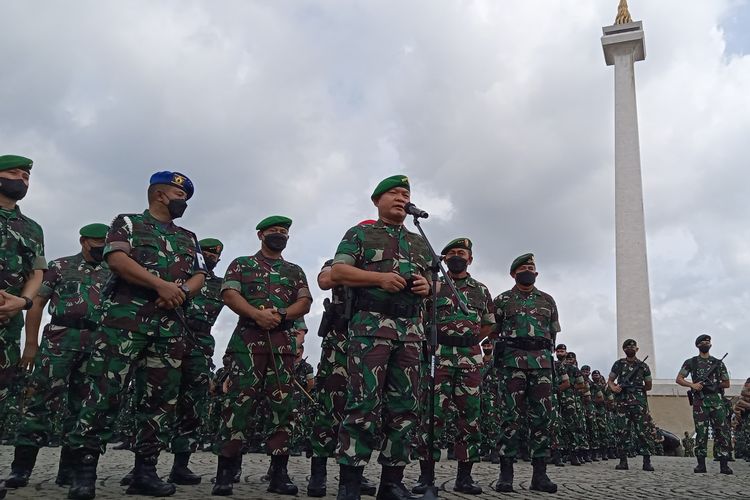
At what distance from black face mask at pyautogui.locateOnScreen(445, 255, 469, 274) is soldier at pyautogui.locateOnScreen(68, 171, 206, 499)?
271 cm

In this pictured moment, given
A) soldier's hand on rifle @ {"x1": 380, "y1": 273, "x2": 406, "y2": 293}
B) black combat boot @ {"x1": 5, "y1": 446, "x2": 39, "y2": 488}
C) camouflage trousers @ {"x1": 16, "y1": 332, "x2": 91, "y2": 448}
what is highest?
soldier's hand on rifle @ {"x1": 380, "y1": 273, "x2": 406, "y2": 293}

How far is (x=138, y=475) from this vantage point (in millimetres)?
4637

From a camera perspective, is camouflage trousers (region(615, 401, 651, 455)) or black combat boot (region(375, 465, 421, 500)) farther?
camouflage trousers (region(615, 401, 651, 455))

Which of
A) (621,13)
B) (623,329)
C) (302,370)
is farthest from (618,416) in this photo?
(621,13)

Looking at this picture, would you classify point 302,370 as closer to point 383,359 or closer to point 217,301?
point 217,301

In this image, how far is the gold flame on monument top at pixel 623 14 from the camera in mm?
38844

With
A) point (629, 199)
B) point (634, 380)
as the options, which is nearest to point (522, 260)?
point (634, 380)

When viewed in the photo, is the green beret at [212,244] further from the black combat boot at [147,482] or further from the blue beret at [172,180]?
the black combat boot at [147,482]

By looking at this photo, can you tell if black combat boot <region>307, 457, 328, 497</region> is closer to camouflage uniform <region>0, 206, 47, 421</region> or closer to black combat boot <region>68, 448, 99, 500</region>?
black combat boot <region>68, 448, 99, 500</region>

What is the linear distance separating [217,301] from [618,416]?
808 cm

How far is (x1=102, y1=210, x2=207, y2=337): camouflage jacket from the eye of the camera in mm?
4590

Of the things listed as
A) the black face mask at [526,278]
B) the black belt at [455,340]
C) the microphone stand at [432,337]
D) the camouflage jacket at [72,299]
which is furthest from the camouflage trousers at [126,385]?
the black face mask at [526,278]

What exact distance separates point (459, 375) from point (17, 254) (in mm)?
3938

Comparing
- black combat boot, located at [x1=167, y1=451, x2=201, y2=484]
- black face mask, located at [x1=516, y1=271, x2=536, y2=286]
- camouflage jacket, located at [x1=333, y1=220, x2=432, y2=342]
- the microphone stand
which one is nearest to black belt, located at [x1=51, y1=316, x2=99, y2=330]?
black combat boot, located at [x1=167, y1=451, x2=201, y2=484]
